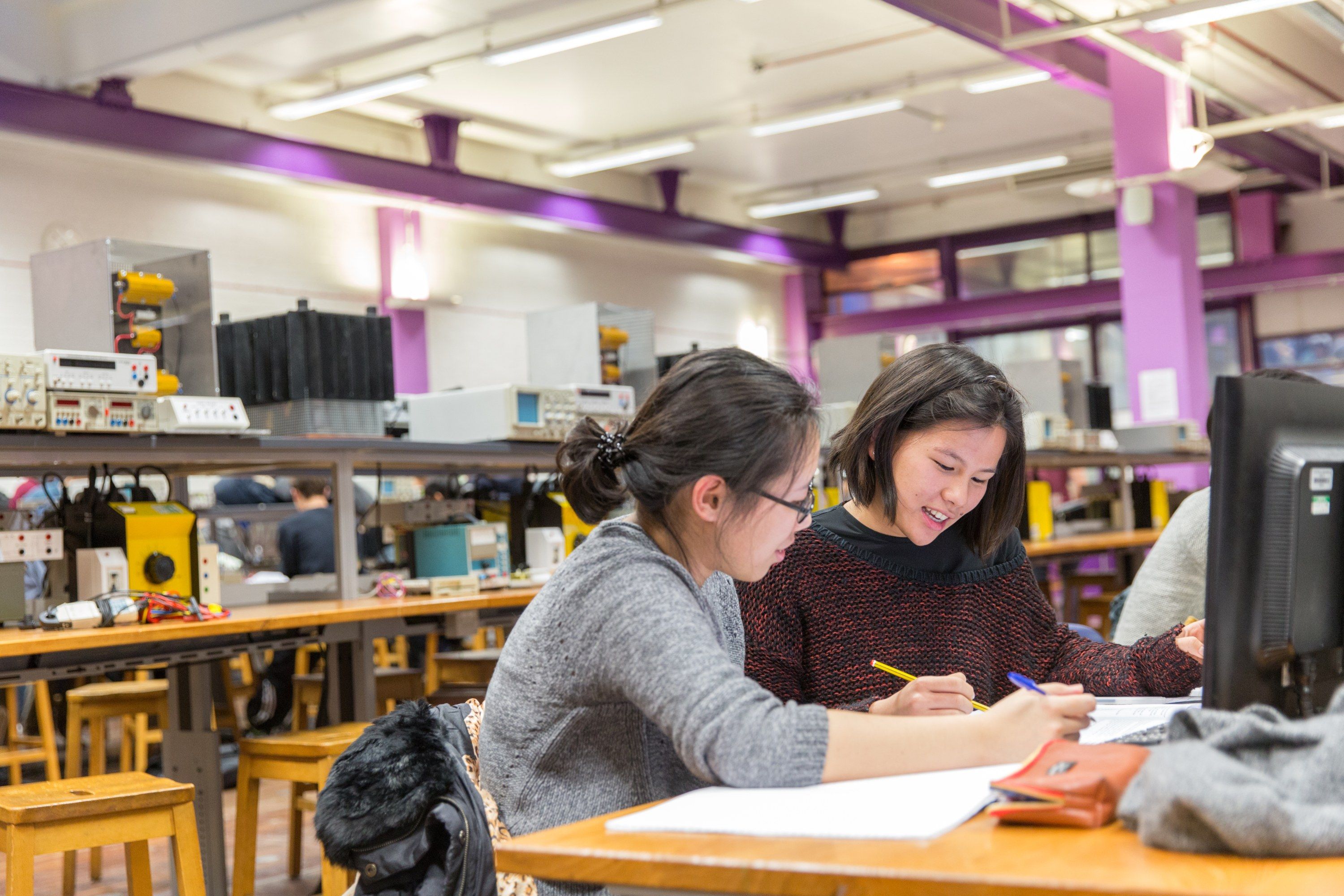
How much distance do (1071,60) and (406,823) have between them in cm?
710

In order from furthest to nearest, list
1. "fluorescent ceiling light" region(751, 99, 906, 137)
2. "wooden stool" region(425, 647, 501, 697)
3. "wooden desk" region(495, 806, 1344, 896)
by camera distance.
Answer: "fluorescent ceiling light" region(751, 99, 906, 137)
"wooden stool" region(425, 647, 501, 697)
"wooden desk" region(495, 806, 1344, 896)

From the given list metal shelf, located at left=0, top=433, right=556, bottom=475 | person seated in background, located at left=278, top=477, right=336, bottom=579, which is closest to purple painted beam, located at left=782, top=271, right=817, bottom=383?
person seated in background, located at left=278, top=477, right=336, bottom=579

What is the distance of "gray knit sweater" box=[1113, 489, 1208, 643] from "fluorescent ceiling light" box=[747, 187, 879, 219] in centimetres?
836

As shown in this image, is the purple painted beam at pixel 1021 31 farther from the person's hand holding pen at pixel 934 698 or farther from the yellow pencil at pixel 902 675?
the person's hand holding pen at pixel 934 698

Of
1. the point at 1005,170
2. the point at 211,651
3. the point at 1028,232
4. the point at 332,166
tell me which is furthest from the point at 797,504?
the point at 1028,232

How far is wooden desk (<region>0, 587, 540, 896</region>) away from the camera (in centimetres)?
280

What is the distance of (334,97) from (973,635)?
6.47 m

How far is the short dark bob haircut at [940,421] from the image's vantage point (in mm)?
1891

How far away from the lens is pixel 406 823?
127 cm

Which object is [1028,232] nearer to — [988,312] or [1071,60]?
[988,312]

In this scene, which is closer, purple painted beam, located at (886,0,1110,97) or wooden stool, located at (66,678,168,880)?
wooden stool, located at (66,678,168,880)

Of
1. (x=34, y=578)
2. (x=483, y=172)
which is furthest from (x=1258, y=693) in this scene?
(x=483, y=172)

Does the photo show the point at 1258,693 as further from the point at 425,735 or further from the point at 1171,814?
the point at 425,735

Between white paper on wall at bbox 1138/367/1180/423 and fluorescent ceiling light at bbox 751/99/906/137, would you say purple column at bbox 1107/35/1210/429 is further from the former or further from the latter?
fluorescent ceiling light at bbox 751/99/906/137
